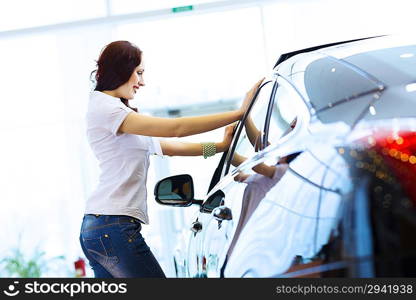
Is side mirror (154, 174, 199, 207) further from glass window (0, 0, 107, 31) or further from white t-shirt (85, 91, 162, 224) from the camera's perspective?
glass window (0, 0, 107, 31)

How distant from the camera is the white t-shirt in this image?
10.5 feet

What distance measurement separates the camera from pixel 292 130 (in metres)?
2.21

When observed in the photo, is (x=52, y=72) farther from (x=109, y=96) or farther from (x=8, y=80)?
(x=109, y=96)

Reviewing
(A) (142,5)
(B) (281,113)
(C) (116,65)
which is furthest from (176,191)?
(A) (142,5)

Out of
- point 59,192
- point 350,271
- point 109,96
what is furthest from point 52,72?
point 350,271

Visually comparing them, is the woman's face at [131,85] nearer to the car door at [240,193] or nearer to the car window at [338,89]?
the car door at [240,193]

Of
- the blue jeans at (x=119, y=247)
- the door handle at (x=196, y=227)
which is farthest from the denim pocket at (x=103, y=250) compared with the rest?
the door handle at (x=196, y=227)

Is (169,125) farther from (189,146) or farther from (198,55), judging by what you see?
(198,55)

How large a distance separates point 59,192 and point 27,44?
1.68 m

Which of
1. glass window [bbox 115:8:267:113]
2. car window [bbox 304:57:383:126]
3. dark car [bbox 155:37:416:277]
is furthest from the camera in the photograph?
glass window [bbox 115:8:267:113]

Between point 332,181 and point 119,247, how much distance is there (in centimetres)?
147

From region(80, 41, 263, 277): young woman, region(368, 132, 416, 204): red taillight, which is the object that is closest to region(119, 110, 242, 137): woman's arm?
region(80, 41, 263, 277): young woman

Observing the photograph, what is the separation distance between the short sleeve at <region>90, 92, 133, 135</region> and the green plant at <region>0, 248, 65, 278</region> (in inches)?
249

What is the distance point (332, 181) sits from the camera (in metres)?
1.84
